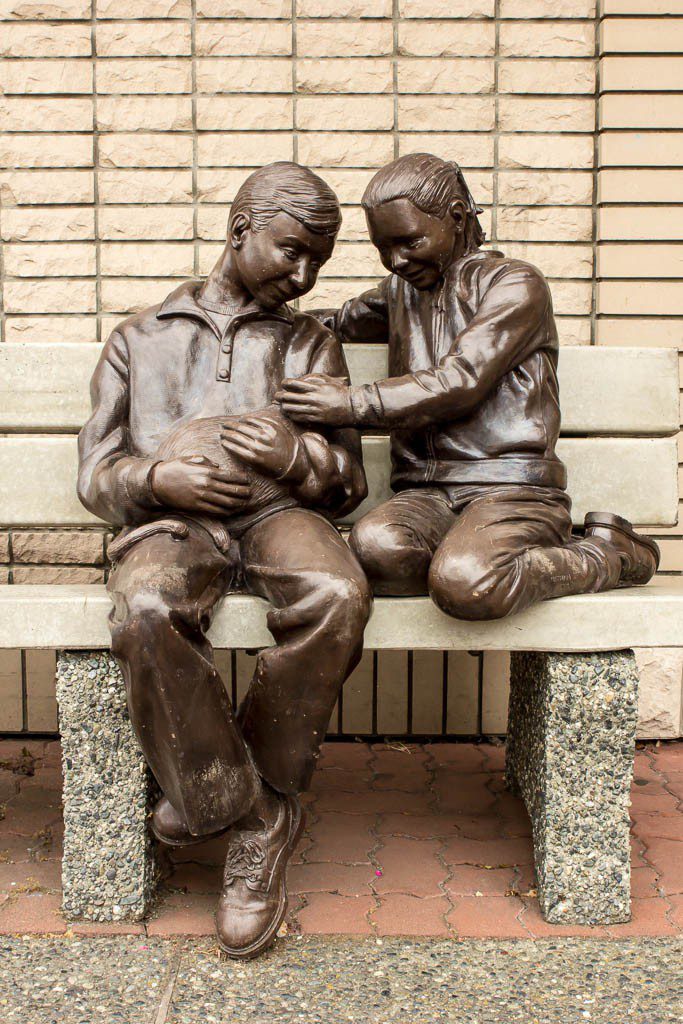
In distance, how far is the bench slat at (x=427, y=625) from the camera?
2553mm

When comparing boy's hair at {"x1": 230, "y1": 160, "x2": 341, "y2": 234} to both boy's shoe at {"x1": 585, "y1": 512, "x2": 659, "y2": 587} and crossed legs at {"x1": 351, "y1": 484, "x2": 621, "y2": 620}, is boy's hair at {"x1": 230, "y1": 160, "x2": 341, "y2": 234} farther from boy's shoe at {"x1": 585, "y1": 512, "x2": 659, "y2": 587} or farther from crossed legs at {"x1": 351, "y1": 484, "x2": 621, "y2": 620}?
boy's shoe at {"x1": 585, "y1": 512, "x2": 659, "y2": 587}

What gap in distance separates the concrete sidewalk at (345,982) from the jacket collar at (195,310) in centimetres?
168

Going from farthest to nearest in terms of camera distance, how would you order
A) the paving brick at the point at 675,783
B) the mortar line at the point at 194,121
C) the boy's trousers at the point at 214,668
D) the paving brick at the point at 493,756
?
the mortar line at the point at 194,121 < the paving brick at the point at 493,756 < the paving brick at the point at 675,783 < the boy's trousers at the point at 214,668

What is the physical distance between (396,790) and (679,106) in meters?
2.79

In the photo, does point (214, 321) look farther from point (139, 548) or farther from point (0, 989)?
point (0, 989)

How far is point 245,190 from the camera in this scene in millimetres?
2768

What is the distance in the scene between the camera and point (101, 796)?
8.39 ft

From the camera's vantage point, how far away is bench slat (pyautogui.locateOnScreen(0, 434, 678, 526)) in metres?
3.32

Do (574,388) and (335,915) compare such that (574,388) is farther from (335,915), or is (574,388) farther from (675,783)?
(335,915)

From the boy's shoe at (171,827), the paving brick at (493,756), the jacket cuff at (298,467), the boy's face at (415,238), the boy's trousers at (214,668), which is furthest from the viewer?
the paving brick at (493,756)

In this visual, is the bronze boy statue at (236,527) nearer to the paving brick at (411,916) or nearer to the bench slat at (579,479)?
the paving brick at (411,916)

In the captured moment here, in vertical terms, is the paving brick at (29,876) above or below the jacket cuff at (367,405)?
below

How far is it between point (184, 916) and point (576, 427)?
1998 millimetres

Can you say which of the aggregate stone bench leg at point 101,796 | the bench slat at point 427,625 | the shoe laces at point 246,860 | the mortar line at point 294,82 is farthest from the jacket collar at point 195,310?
the shoe laces at point 246,860
